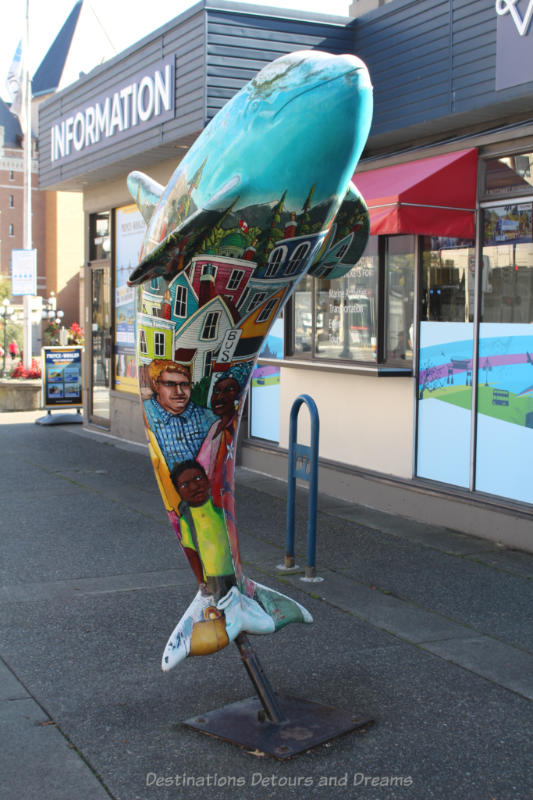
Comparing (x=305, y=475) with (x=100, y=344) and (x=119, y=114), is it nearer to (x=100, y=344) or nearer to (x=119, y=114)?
(x=119, y=114)

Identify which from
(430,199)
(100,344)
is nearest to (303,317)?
(430,199)

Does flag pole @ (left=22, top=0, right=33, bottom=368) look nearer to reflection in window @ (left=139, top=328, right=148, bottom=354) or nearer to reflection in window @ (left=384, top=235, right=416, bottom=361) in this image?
reflection in window @ (left=384, top=235, right=416, bottom=361)

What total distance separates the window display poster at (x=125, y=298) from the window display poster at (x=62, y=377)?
176 centimetres

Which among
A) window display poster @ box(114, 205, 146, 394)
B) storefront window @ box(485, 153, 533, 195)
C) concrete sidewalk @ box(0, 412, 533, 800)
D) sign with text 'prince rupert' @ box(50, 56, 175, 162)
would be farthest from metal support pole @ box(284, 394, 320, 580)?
window display poster @ box(114, 205, 146, 394)

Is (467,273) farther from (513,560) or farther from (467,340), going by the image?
(513,560)

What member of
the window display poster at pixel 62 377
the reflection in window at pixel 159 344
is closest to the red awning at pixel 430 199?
the reflection in window at pixel 159 344

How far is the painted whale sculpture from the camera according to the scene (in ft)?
10.3

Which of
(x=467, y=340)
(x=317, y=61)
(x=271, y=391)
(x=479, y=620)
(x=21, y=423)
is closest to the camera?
(x=317, y=61)

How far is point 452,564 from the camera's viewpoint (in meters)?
6.40

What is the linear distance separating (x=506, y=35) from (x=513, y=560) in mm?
3910

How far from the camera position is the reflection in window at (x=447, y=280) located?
739 centimetres

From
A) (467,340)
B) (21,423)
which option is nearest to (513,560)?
(467,340)

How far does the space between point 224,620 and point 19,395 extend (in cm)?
1405

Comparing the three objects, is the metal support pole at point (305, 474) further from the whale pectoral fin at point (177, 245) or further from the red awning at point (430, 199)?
the whale pectoral fin at point (177, 245)
